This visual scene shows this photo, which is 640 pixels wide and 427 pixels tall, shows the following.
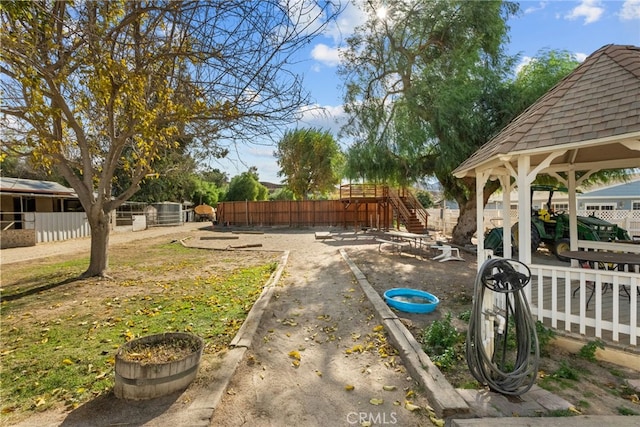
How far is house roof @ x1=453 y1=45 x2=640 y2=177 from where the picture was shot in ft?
12.6

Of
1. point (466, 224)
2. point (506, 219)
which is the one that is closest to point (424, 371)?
point (506, 219)

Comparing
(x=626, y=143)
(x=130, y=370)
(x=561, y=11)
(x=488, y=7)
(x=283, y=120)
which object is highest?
(x=488, y=7)

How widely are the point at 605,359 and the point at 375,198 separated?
1732 centimetres

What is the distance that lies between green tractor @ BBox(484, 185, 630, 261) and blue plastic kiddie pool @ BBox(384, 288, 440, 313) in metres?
5.73

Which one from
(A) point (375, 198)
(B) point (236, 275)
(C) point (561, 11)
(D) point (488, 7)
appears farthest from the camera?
(A) point (375, 198)

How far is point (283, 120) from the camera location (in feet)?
17.3

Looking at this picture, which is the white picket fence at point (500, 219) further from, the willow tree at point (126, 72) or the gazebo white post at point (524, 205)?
the willow tree at point (126, 72)

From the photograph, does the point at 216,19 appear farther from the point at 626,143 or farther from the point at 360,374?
the point at 626,143

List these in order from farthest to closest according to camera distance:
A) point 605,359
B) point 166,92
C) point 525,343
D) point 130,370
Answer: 1. point 166,92
2. point 605,359
3. point 525,343
4. point 130,370

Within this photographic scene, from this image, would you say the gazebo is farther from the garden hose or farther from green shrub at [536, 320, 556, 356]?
the garden hose

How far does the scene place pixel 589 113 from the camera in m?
4.21

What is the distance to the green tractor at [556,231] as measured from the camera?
394 inches


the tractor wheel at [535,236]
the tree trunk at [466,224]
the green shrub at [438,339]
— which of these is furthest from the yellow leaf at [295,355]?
the tree trunk at [466,224]

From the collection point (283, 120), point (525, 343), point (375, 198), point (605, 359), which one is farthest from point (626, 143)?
point (375, 198)
